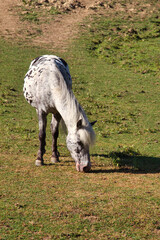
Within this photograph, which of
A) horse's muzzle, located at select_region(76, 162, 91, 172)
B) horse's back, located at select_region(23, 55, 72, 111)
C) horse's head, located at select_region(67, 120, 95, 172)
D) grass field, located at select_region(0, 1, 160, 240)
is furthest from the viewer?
horse's back, located at select_region(23, 55, 72, 111)

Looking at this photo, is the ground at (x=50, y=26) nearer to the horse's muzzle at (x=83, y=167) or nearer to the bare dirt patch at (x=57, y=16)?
the bare dirt patch at (x=57, y=16)

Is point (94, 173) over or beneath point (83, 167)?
beneath

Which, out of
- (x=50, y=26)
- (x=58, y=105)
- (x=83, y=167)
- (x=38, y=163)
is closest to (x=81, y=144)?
(x=83, y=167)

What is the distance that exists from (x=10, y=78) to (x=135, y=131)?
347 inches

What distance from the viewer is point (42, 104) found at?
992 centimetres

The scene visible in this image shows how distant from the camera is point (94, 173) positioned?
9.51 meters

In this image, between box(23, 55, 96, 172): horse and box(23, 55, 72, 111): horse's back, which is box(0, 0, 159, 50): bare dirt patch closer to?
box(23, 55, 72, 111): horse's back

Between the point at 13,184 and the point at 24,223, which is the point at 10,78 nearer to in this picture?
the point at 13,184

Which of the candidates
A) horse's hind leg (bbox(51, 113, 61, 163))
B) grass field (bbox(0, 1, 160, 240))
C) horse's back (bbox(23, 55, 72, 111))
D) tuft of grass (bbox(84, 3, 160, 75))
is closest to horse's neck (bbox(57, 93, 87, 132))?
horse's back (bbox(23, 55, 72, 111))

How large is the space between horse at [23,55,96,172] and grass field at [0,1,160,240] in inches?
22.7

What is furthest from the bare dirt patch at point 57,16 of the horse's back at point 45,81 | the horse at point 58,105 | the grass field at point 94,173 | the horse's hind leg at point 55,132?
the horse's hind leg at point 55,132

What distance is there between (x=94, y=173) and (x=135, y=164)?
1457 mm

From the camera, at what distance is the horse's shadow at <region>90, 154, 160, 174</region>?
9.92 m

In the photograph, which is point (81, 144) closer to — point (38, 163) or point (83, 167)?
point (83, 167)
